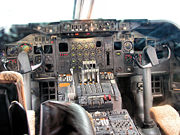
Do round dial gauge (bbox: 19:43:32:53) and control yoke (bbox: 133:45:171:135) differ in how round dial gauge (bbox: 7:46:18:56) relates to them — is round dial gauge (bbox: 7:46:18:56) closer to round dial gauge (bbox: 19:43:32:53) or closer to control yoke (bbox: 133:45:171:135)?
round dial gauge (bbox: 19:43:32:53)

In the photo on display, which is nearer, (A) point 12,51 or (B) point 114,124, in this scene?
(B) point 114,124

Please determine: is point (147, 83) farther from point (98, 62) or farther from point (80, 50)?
point (80, 50)

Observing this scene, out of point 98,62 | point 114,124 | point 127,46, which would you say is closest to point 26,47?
point 98,62

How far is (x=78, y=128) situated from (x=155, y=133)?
2952 mm

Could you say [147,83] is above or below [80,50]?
below

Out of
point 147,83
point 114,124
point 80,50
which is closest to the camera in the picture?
point 114,124

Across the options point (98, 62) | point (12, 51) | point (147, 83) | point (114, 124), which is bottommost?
point (114, 124)

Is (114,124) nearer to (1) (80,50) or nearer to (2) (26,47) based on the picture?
(1) (80,50)

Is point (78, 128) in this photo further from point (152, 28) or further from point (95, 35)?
point (152, 28)

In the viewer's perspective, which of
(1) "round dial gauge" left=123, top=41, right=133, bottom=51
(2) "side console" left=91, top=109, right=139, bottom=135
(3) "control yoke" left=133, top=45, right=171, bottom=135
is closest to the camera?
(2) "side console" left=91, top=109, right=139, bottom=135

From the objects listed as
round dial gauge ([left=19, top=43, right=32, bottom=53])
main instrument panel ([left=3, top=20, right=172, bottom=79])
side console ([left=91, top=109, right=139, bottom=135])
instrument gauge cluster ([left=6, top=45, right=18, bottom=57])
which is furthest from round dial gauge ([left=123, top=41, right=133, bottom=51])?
instrument gauge cluster ([left=6, top=45, right=18, bottom=57])

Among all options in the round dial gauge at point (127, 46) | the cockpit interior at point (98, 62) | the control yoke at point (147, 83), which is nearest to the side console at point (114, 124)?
the cockpit interior at point (98, 62)

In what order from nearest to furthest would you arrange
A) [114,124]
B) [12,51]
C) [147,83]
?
[114,124] → [147,83] → [12,51]

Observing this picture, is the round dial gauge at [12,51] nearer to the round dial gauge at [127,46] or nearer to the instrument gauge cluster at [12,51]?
the instrument gauge cluster at [12,51]
